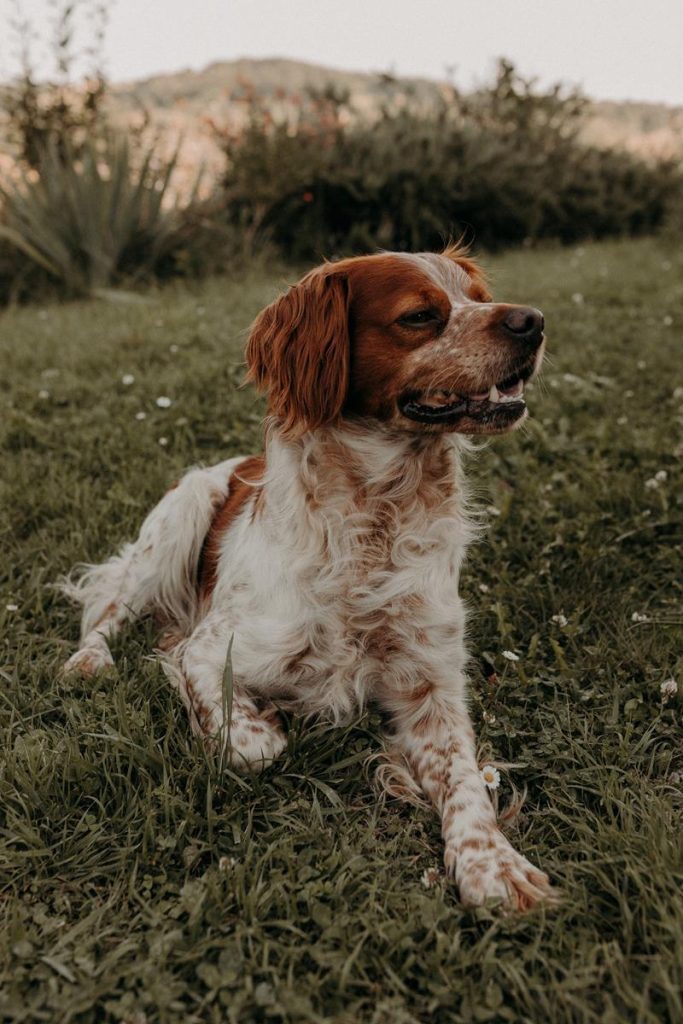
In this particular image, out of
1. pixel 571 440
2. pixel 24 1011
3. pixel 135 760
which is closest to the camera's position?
pixel 24 1011

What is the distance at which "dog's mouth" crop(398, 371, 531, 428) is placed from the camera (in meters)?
2.28

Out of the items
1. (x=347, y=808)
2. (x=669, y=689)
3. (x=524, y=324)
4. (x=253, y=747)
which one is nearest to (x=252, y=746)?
(x=253, y=747)

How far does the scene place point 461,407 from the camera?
7.50 ft

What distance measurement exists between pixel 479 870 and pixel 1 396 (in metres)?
3.73

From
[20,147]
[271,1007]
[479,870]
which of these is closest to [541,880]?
[479,870]

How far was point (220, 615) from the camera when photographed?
256cm

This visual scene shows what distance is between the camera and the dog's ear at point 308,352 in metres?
2.27

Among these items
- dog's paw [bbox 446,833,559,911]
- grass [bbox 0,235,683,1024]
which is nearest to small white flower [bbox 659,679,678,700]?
grass [bbox 0,235,683,1024]

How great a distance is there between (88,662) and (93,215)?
211 inches

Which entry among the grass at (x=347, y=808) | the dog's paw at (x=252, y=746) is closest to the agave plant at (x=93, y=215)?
the grass at (x=347, y=808)

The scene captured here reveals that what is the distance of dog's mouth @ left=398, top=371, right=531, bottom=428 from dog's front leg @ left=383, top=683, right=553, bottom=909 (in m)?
0.77

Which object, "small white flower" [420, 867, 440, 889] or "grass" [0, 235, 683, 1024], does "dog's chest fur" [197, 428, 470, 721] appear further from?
"small white flower" [420, 867, 440, 889]

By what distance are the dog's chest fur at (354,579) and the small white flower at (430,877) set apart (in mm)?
544

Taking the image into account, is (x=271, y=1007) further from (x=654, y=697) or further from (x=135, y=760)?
(x=654, y=697)
